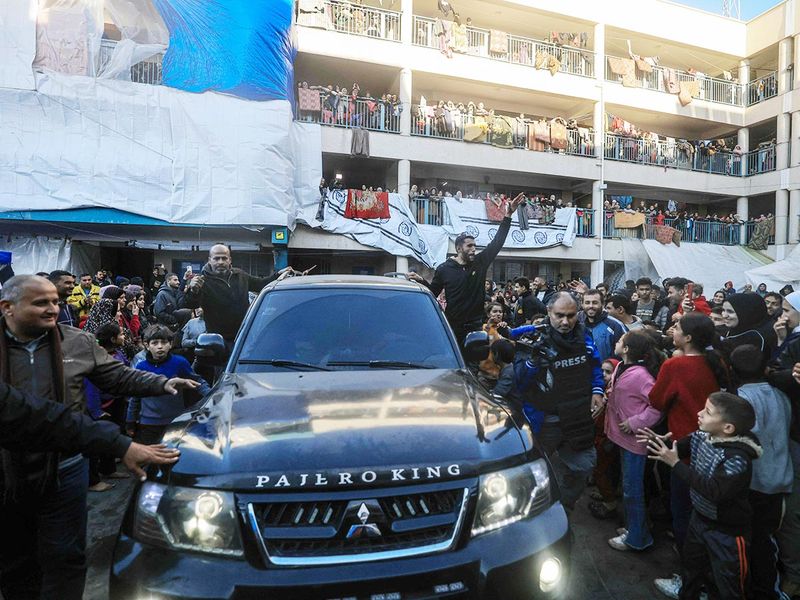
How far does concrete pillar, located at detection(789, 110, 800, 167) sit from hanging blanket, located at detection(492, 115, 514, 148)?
495 inches

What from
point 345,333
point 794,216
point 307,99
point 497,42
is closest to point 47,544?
point 345,333

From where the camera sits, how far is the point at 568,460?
354cm

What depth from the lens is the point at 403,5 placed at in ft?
53.6

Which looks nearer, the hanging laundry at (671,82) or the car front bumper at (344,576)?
the car front bumper at (344,576)

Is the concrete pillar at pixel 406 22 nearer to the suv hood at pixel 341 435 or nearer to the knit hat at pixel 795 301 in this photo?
the knit hat at pixel 795 301

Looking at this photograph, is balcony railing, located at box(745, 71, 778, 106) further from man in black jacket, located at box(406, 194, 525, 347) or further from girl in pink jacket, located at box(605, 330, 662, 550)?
girl in pink jacket, located at box(605, 330, 662, 550)

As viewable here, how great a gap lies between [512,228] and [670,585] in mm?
14612

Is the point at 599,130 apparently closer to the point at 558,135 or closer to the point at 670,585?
the point at 558,135

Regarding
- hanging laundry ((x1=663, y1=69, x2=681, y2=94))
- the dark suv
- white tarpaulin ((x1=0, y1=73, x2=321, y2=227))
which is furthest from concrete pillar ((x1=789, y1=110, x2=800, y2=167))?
the dark suv

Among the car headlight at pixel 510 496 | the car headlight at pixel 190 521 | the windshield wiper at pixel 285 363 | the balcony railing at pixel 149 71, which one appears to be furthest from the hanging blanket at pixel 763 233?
the car headlight at pixel 190 521

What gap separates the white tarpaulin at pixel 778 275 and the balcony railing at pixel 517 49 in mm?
9661

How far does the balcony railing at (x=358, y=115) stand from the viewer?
15.5m

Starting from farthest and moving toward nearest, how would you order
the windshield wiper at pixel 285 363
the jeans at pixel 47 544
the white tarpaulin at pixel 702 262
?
the white tarpaulin at pixel 702 262
the windshield wiper at pixel 285 363
the jeans at pixel 47 544

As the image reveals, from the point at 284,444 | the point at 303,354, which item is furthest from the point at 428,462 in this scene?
the point at 303,354
